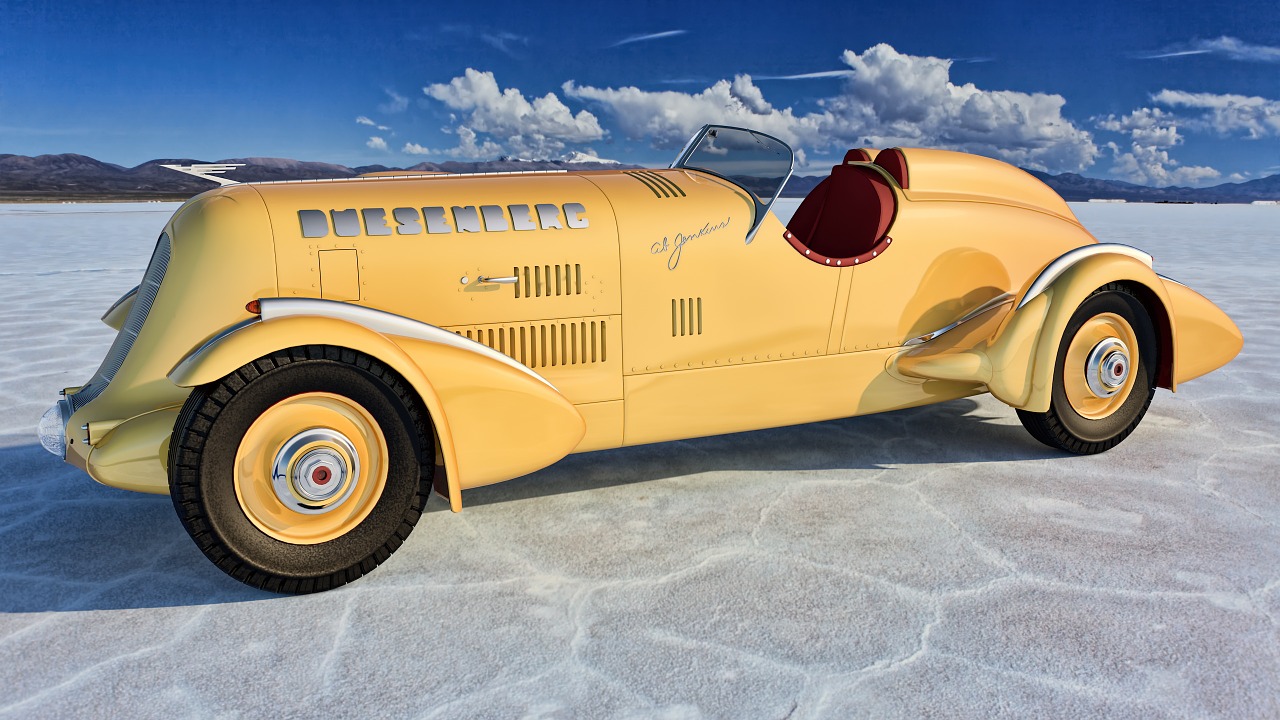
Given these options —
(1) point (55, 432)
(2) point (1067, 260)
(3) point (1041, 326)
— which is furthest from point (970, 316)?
(1) point (55, 432)

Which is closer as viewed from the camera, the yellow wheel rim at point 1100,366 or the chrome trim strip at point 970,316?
the chrome trim strip at point 970,316

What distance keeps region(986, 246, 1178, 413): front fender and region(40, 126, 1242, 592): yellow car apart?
0.01 meters

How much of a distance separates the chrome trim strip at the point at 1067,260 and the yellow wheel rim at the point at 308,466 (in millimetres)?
2690

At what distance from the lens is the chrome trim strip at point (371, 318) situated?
261cm

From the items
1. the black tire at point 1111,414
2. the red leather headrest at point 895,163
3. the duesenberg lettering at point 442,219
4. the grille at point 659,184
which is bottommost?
the black tire at point 1111,414

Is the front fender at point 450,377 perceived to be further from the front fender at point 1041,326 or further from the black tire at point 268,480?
the front fender at point 1041,326

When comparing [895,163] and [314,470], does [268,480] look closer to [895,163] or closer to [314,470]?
[314,470]

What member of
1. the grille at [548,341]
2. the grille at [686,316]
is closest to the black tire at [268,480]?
the grille at [548,341]

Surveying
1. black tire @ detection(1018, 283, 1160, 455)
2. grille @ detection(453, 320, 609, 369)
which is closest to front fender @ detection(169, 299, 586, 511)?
grille @ detection(453, 320, 609, 369)

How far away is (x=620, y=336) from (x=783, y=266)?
70 centimetres

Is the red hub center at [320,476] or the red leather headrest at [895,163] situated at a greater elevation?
the red leather headrest at [895,163]

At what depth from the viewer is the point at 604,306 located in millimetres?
3098
